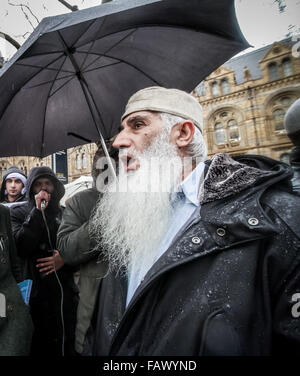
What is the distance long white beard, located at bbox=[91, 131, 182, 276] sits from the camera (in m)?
1.21

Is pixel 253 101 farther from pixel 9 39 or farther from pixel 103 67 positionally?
pixel 103 67

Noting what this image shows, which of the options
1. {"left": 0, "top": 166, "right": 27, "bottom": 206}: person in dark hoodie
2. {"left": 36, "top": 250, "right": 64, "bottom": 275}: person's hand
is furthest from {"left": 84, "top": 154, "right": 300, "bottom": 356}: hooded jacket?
{"left": 0, "top": 166, "right": 27, "bottom": 206}: person in dark hoodie

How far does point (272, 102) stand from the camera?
18.3 metres

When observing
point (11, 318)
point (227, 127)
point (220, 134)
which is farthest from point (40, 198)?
point (227, 127)

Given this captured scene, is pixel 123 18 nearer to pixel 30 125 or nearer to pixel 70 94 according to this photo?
pixel 70 94

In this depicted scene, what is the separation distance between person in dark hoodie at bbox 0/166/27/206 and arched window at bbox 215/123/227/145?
19.9 metres

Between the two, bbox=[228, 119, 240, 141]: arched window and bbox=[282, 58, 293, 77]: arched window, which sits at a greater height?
bbox=[282, 58, 293, 77]: arched window

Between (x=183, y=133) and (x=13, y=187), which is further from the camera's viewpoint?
(x=13, y=187)

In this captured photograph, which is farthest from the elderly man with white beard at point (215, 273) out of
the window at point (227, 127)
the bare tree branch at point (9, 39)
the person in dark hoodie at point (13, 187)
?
the window at point (227, 127)

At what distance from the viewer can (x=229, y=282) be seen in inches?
31.5

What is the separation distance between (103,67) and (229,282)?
2.02 m

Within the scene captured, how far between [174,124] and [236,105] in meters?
21.3

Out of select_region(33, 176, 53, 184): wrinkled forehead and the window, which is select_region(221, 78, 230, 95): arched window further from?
select_region(33, 176, 53, 184): wrinkled forehead
